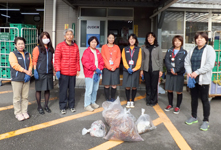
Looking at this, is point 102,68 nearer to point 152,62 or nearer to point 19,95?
point 152,62

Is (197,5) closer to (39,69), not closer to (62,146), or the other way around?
(39,69)

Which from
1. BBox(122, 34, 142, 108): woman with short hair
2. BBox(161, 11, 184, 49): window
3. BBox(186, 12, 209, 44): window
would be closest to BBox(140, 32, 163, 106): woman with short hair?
BBox(122, 34, 142, 108): woman with short hair

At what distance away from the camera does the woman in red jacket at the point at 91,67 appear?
484cm

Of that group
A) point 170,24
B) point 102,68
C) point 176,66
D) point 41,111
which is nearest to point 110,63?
point 102,68

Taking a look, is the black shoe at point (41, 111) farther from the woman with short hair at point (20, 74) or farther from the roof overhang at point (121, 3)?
the roof overhang at point (121, 3)

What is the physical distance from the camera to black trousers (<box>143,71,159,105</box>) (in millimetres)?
5172

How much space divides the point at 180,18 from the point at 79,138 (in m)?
6.60

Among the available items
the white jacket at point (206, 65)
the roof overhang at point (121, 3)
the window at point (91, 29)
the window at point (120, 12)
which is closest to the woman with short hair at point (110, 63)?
the white jacket at point (206, 65)

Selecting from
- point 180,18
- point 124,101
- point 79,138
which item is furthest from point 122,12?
point 79,138

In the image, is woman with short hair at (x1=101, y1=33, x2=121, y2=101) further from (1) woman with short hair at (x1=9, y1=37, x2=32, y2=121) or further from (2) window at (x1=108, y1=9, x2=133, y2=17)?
(2) window at (x1=108, y1=9, x2=133, y2=17)

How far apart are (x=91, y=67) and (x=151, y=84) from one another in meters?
1.58

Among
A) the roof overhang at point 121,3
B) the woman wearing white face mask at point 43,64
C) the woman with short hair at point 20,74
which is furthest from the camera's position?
the roof overhang at point 121,3

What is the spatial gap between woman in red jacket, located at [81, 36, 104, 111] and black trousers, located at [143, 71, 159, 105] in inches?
46.3

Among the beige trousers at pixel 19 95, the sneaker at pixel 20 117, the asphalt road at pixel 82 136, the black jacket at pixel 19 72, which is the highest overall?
the black jacket at pixel 19 72
